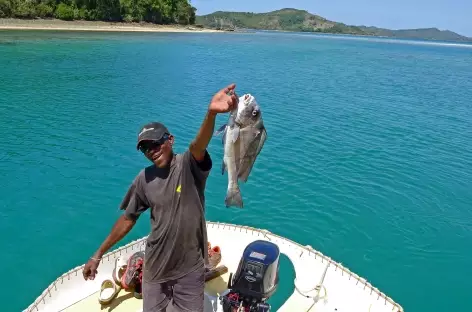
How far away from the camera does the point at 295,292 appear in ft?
24.4

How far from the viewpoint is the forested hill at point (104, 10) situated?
85938 millimetres

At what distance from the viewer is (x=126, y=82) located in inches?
1352

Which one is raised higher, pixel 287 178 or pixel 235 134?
pixel 235 134

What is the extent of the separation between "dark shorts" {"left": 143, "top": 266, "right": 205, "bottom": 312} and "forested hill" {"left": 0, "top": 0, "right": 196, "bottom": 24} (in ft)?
312

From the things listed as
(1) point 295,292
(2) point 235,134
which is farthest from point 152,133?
(1) point 295,292

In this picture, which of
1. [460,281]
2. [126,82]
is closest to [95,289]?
[460,281]

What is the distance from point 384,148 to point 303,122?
5.40 m

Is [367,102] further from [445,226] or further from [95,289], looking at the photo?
[95,289]

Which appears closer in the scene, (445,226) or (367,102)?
(445,226)

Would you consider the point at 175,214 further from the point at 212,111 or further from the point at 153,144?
the point at 212,111

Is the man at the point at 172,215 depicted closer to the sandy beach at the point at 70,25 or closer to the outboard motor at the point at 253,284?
the outboard motor at the point at 253,284

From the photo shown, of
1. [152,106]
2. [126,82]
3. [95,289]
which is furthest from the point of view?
[126,82]

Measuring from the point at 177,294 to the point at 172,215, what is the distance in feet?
3.31

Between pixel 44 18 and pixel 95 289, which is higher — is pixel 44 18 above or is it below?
above
